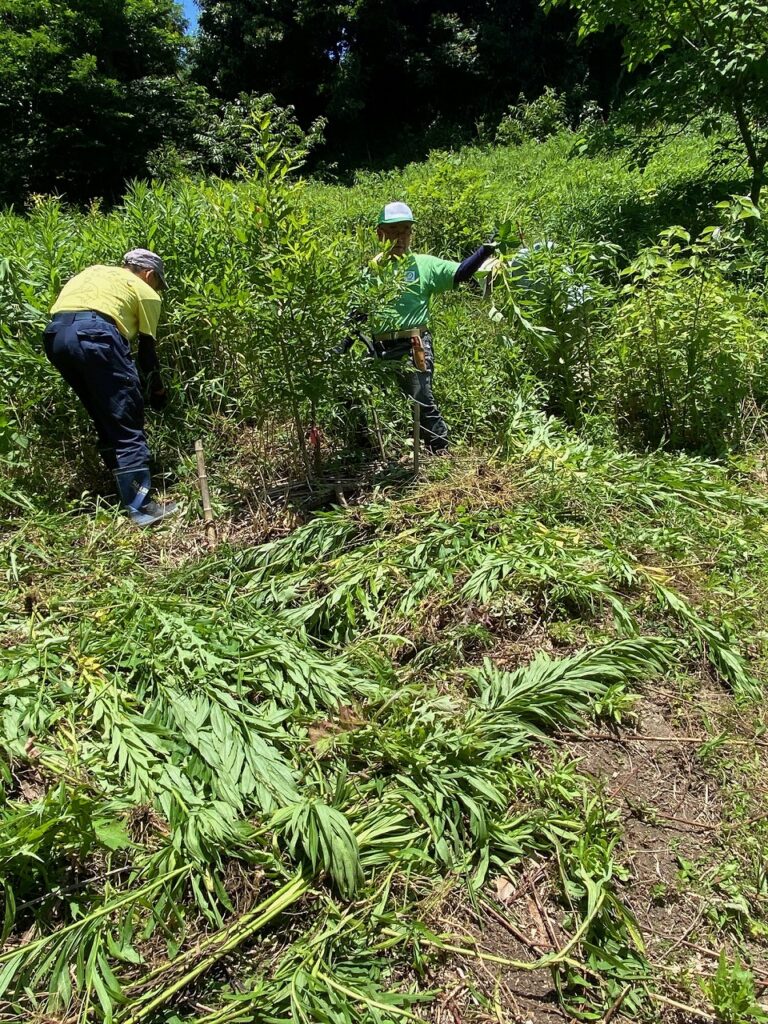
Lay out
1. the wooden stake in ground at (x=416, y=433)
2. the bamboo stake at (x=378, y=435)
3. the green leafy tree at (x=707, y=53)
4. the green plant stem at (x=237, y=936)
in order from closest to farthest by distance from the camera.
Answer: the green plant stem at (x=237, y=936) → the wooden stake in ground at (x=416, y=433) → the bamboo stake at (x=378, y=435) → the green leafy tree at (x=707, y=53)

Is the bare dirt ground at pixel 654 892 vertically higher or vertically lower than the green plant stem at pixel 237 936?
lower

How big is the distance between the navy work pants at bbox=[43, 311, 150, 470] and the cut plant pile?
80cm

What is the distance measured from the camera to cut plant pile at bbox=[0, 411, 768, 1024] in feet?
5.46

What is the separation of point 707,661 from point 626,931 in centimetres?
112

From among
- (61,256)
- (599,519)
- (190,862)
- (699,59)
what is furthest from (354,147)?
(190,862)

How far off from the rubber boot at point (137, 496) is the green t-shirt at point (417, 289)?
1.56 meters

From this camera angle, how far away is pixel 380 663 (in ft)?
8.45

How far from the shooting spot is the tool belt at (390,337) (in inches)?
150

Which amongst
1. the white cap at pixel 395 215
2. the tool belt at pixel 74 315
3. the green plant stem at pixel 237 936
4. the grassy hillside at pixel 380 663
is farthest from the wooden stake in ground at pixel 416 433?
the green plant stem at pixel 237 936

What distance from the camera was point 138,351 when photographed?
4168 mm

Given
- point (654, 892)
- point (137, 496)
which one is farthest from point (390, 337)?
point (654, 892)

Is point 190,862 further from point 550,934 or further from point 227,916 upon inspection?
point 550,934

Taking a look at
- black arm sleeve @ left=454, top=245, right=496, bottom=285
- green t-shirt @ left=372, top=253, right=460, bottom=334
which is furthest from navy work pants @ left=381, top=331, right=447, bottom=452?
black arm sleeve @ left=454, top=245, right=496, bottom=285

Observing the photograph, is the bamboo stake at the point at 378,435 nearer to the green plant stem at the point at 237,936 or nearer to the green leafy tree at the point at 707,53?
the green plant stem at the point at 237,936
